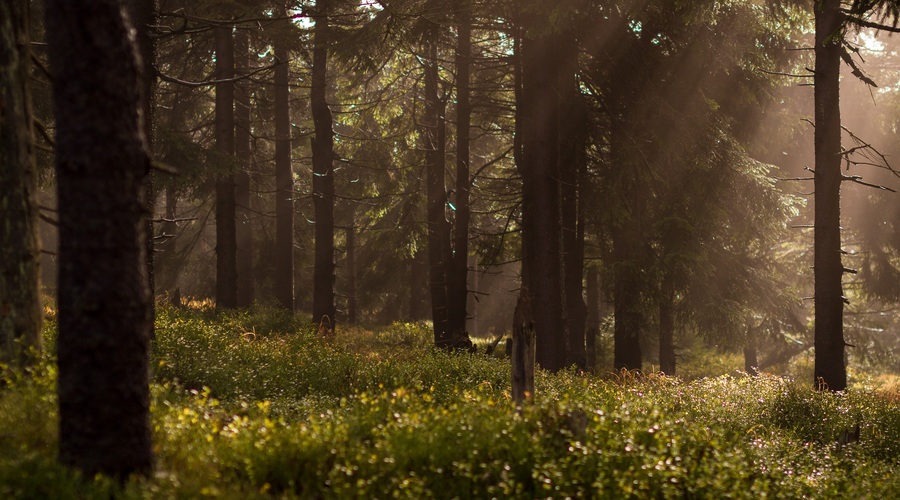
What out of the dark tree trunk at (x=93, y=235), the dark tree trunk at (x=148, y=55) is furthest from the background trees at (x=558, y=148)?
the dark tree trunk at (x=93, y=235)

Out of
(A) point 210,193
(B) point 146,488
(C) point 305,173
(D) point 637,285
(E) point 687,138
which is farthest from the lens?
(C) point 305,173

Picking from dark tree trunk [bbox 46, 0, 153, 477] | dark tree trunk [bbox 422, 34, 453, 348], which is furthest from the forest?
dark tree trunk [bbox 422, 34, 453, 348]

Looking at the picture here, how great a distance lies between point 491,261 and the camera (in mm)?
19109

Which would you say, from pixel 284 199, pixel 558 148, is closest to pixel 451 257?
pixel 284 199

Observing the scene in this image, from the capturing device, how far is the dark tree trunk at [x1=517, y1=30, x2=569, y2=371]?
15.3 meters

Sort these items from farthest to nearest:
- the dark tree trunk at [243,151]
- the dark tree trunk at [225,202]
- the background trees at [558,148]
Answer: the dark tree trunk at [243,151]
the dark tree trunk at [225,202]
the background trees at [558,148]

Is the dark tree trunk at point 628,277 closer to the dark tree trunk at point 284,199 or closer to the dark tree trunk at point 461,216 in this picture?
the dark tree trunk at point 461,216

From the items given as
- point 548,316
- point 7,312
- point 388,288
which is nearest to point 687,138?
point 548,316

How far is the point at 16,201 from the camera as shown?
6898 millimetres

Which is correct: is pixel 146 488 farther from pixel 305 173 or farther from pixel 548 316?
pixel 305 173

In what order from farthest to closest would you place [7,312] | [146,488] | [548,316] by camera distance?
[548,316]
[7,312]
[146,488]

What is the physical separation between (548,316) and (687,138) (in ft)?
17.2

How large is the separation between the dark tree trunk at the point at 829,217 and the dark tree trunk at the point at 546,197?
5.27m

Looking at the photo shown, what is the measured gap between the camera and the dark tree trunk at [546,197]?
1526 centimetres
